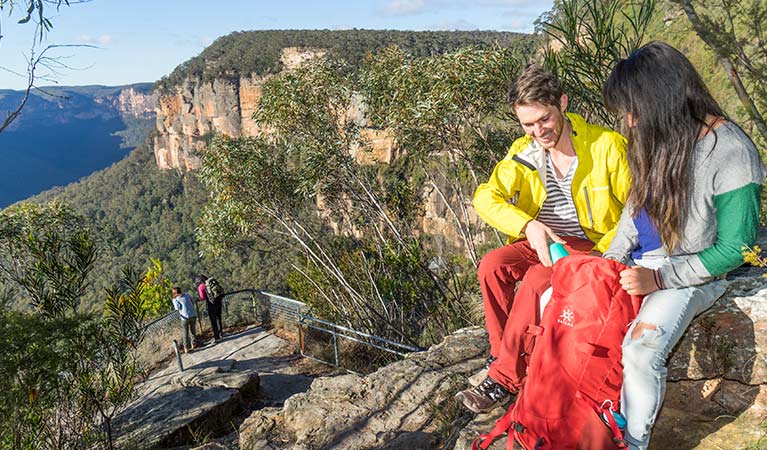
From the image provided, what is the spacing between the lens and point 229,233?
10.0m

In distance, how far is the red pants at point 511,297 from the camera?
2281 millimetres

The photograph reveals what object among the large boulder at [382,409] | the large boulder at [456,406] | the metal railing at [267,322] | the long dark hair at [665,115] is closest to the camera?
the long dark hair at [665,115]

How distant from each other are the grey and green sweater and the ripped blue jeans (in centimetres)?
9

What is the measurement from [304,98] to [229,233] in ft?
10.3

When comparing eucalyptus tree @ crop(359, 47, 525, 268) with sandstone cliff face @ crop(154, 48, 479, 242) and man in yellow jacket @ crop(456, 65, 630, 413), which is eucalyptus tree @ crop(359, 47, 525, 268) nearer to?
man in yellow jacket @ crop(456, 65, 630, 413)

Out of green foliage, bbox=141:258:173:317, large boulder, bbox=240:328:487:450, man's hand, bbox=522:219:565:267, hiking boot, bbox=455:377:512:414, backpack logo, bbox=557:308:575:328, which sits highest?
man's hand, bbox=522:219:565:267

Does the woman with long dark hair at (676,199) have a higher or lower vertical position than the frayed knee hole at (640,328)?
higher

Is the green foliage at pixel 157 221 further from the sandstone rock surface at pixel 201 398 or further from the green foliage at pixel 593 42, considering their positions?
the green foliage at pixel 593 42

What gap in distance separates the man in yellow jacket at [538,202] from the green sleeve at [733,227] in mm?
540

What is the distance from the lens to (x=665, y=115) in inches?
75.0

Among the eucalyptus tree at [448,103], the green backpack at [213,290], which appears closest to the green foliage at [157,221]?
the green backpack at [213,290]

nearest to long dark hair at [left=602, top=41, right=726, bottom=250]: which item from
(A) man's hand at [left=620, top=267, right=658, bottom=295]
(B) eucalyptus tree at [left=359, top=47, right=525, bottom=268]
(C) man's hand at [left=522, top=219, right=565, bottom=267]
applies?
(A) man's hand at [left=620, top=267, right=658, bottom=295]

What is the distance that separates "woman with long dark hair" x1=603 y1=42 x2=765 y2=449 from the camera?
1808mm

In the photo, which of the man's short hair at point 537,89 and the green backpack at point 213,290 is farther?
the green backpack at point 213,290
